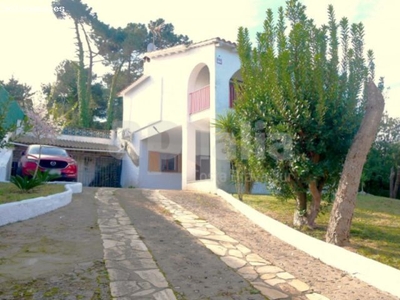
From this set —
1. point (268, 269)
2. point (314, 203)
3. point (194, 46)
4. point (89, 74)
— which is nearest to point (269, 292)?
point (268, 269)

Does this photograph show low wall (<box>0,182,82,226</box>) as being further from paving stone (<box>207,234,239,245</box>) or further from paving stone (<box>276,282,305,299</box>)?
paving stone (<box>276,282,305,299</box>)

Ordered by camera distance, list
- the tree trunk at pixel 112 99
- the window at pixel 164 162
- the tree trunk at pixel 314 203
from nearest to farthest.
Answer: the tree trunk at pixel 314 203 → the window at pixel 164 162 → the tree trunk at pixel 112 99

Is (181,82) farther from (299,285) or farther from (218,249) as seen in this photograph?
(299,285)

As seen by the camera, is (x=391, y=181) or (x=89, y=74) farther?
(x=89, y=74)

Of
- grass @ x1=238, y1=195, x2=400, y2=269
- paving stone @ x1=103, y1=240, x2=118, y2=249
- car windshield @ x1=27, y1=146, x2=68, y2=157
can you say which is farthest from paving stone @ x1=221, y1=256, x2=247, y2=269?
car windshield @ x1=27, y1=146, x2=68, y2=157

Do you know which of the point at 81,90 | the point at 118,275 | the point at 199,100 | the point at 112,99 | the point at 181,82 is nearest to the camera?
the point at 118,275

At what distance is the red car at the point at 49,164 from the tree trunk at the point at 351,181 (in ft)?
29.5

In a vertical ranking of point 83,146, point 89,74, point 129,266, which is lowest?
point 129,266

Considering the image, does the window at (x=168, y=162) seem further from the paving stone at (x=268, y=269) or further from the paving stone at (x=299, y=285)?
the paving stone at (x=299, y=285)

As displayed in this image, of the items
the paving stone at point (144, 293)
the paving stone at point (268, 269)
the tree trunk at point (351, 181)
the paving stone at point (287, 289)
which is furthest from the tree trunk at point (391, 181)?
the paving stone at point (144, 293)

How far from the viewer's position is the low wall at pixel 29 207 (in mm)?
6359

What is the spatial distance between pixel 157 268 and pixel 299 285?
1745 millimetres

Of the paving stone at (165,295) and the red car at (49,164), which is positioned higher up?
the red car at (49,164)

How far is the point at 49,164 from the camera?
11617 mm
